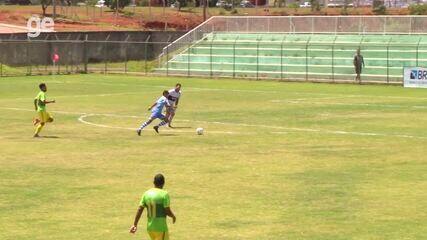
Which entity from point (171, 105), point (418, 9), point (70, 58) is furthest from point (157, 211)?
point (418, 9)

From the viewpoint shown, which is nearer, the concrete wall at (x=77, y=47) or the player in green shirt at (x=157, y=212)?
the player in green shirt at (x=157, y=212)

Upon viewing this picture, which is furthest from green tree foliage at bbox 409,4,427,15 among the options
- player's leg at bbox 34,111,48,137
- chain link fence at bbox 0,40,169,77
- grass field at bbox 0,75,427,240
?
player's leg at bbox 34,111,48,137

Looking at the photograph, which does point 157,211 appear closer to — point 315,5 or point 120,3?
point 315,5

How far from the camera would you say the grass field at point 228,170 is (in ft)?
50.1

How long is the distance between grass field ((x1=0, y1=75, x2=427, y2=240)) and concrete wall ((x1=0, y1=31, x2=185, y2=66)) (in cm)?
3469

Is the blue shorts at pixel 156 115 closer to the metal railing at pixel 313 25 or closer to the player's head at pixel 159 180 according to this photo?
the player's head at pixel 159 180

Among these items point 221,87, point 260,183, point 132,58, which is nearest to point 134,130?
point 260,183

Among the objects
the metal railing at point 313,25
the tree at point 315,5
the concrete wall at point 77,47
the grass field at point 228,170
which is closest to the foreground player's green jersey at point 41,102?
the grass field at point 228,170

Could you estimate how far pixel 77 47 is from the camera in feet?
268

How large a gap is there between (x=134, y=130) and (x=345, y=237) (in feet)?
58.9

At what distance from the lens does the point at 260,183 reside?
19.7 m

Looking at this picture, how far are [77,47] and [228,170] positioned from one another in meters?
61.7

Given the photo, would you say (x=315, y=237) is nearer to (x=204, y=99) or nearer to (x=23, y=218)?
(x=23, y=218)

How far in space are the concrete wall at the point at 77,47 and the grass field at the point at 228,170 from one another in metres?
34.7
